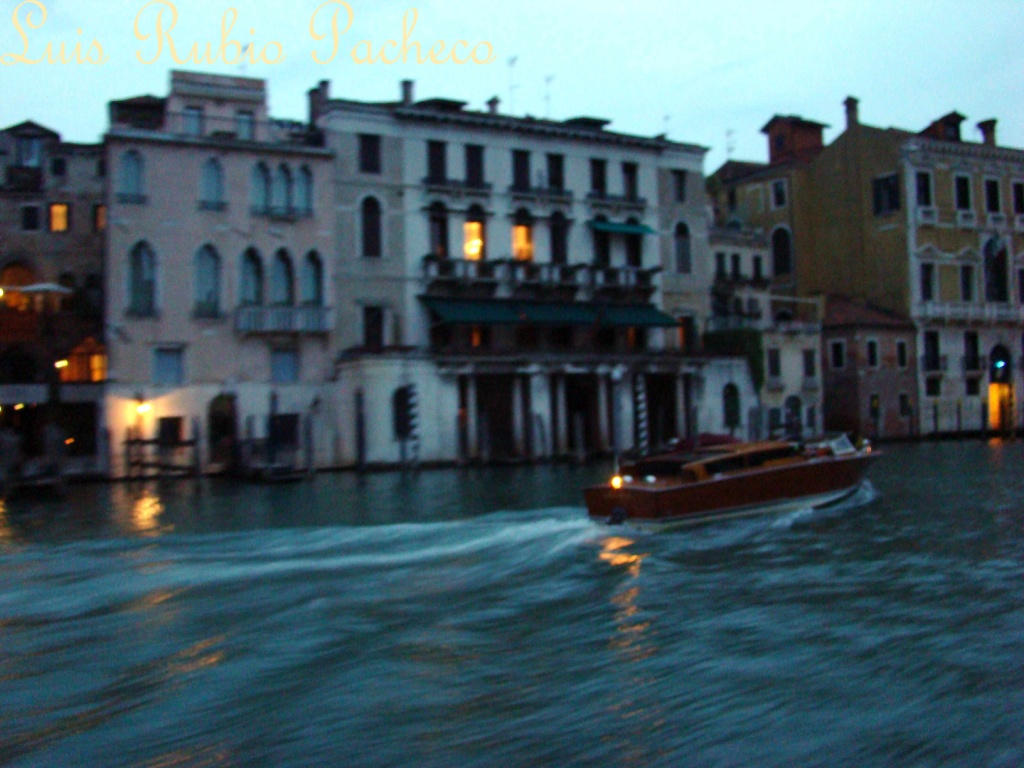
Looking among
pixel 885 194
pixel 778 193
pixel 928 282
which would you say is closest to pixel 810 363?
pixel 928 282

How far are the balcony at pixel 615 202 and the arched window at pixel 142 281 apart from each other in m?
15.1

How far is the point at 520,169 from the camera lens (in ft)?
120

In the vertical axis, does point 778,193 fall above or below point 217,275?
above

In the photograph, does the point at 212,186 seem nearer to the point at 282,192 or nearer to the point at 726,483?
the point at 282,192

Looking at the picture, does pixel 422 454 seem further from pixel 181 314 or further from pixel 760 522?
pixel 760 522

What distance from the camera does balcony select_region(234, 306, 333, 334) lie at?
31281 mm

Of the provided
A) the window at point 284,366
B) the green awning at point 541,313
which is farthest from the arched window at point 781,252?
the window at point 284,366

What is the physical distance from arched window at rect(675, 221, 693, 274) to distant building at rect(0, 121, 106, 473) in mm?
19955

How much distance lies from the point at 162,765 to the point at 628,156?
3493 cm

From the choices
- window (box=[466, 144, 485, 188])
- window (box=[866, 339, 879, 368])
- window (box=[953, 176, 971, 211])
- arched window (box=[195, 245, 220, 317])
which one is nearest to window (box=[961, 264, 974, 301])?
window (box=[953, 176, 971, 211])

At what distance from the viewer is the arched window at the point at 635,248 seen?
1521 inches

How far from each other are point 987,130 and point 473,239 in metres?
25.8

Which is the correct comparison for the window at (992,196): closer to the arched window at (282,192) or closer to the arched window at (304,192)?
the arched window at (304,192)

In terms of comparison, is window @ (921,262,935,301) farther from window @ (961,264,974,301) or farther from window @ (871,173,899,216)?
window @ (871,173,899,216)
